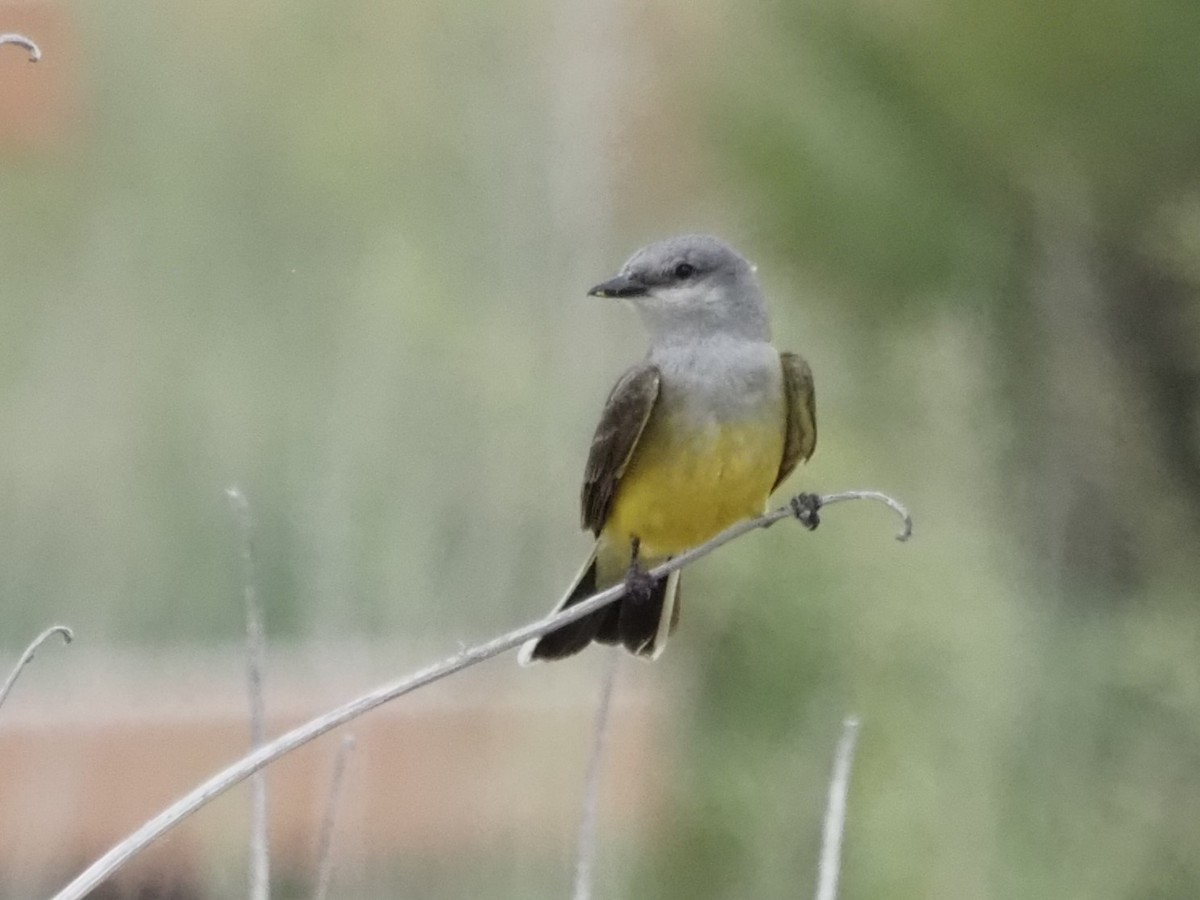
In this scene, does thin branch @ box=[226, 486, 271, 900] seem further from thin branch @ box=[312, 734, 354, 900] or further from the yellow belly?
the yellow belly

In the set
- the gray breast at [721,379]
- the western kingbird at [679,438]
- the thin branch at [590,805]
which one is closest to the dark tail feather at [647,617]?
the western kingbird at [679,438]

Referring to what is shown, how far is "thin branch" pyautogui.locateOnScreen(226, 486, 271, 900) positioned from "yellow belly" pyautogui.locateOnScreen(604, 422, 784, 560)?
37cm

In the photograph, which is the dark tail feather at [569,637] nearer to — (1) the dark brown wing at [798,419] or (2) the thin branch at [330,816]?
(1) the dark brown wing at [798,419]

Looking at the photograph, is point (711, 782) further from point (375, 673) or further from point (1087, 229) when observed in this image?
point (1087, 229)

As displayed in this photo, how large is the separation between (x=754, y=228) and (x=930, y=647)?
47 centimetres

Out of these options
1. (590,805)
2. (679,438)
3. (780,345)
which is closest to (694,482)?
(679,438)

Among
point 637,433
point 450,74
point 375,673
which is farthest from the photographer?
point 450,74

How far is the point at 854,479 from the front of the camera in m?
1.49

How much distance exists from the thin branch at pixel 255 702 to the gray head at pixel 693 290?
402 millimetres

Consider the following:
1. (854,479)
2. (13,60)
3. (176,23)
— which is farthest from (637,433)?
(176,23)

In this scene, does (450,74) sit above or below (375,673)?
above

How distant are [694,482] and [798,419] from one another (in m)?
0.08

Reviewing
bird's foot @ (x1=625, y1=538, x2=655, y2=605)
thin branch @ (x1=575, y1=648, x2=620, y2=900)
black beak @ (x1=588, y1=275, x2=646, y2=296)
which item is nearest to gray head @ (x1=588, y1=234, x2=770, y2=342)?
black beak @ (x1=588, y1=275, x2=646, y2=296)

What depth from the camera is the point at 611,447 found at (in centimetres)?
94
